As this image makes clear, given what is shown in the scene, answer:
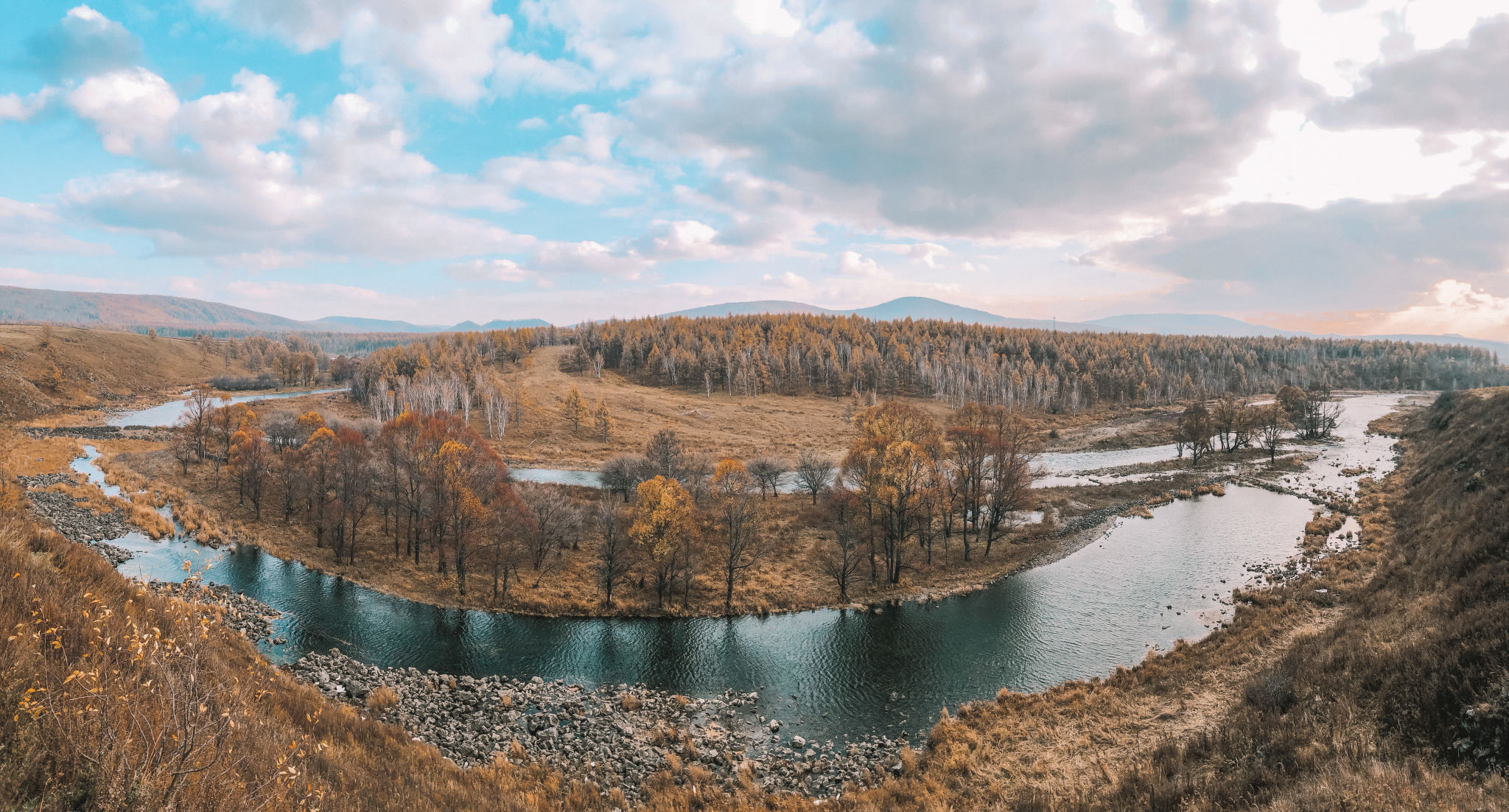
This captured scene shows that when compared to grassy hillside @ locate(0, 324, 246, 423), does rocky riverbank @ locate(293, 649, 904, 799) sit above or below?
below

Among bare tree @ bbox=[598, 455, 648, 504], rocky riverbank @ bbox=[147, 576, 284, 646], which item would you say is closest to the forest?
bare tree @ bbox=[598, 455, 648, 504]

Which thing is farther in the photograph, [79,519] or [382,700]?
[79,519]

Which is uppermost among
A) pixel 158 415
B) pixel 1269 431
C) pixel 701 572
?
pixel 1269 431

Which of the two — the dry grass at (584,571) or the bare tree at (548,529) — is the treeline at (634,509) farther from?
the dry grass at (584,571)

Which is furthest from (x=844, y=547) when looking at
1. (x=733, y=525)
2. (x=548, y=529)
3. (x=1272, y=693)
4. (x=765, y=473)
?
(x=765, y=473)

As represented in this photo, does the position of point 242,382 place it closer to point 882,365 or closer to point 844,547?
point 882,365

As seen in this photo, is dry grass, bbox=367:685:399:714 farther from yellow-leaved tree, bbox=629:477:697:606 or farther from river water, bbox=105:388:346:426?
river water, bbox=105:388:346:426

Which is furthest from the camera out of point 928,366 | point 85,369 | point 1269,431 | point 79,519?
point 928,366

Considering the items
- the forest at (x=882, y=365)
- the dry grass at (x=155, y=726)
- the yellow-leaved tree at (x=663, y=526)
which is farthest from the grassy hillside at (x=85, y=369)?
the dry grass at (x=155, y=726)
